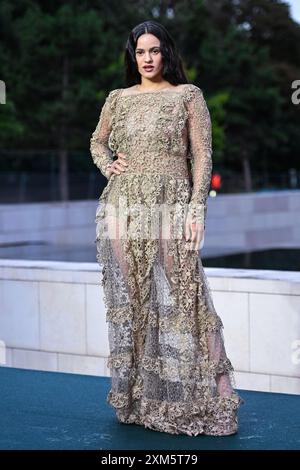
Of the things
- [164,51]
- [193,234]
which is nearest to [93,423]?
[193,234]

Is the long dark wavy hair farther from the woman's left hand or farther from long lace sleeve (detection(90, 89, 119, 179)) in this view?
the woman's left hand

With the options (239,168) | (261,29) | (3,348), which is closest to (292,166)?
(239,168)

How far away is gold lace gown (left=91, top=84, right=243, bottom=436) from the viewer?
221 inches

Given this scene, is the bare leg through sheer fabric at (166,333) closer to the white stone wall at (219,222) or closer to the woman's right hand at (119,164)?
the woman's right hand at (119,164)

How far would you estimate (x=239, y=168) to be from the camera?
5072 cm

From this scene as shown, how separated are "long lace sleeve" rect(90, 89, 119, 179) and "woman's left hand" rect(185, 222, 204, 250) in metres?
0.58

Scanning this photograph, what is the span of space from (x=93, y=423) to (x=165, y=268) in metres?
1.04

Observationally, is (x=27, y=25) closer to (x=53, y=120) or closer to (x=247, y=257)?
(x=53, y=120)

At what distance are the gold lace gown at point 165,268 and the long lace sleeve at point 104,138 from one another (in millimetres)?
88

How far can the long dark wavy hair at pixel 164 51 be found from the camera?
18.5 ft

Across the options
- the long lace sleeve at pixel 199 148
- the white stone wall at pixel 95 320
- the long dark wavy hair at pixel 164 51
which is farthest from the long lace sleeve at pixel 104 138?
the white stone wall at pixel 95 320

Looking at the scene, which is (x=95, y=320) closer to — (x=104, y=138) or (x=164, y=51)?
(x=104, y=138)

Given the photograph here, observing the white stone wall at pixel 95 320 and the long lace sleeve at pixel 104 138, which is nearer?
the long lace sleeve at pixel 104 138

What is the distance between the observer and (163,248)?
18.6 ft
